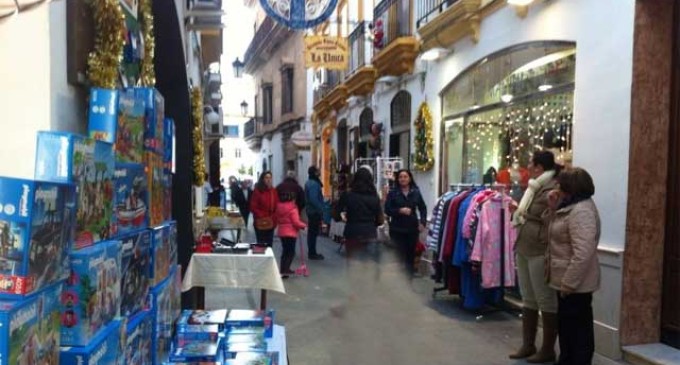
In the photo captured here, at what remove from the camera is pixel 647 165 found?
16.6 feet

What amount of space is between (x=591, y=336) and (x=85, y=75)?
4283 mm

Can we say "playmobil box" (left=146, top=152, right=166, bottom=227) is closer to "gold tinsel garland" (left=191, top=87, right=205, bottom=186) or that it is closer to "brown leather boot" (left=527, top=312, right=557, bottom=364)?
"brown leather boot" (left=527, top=312, right=557, bottom=364)

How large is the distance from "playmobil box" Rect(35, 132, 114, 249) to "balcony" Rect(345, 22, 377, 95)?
12.1 m

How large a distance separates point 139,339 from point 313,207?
374 inches

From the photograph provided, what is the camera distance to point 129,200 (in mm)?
2156

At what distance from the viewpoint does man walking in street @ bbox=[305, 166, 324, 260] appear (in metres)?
11.5

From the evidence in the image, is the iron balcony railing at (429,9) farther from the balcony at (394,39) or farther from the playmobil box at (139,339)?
the playmobil box at (139,339)

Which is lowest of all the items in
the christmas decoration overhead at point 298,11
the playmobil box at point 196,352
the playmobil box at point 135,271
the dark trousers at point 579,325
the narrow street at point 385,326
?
the narrow street at point 385,326

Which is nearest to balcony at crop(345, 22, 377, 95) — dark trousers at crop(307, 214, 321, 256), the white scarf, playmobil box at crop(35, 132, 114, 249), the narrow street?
dark trousers at crop(307, 214, 321, 256)

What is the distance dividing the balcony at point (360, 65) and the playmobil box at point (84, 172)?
1210 centimetres

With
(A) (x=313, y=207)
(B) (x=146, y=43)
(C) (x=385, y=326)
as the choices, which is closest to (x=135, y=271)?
(B) (x=146, y=43)

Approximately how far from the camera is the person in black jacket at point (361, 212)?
6402mm

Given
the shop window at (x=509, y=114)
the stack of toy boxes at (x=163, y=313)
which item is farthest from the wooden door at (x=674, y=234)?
the stack of toy boxes at (x=163, y=313)

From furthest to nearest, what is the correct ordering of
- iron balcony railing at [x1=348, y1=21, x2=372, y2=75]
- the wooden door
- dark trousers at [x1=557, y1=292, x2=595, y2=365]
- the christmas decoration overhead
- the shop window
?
iron balcony railing at [x1=348, y1=21, x2=372, y2=75], the christmas decoration overhead, the shop window, the wooden door, dark trousers at [x1=557, y1=292, x2=595, y2=365]
